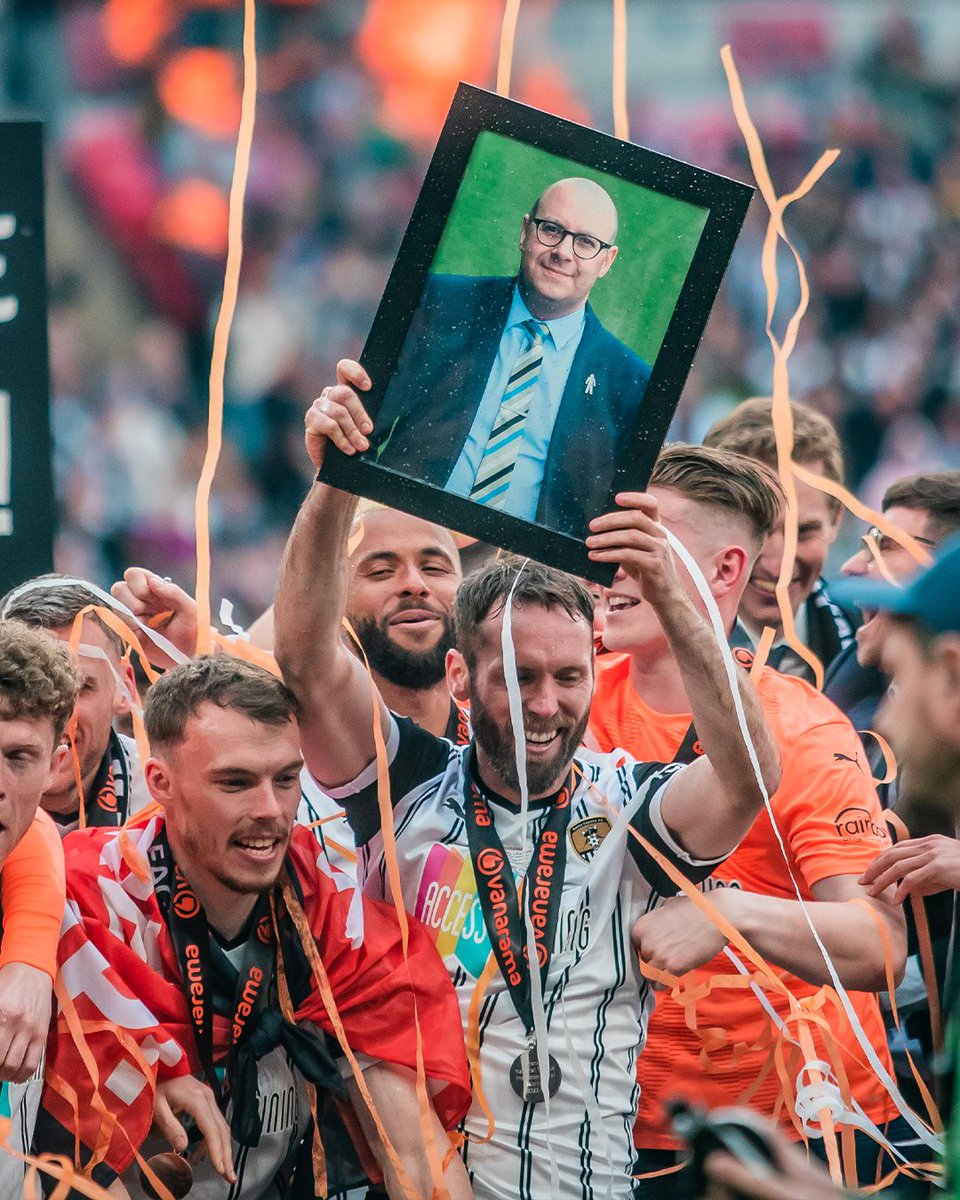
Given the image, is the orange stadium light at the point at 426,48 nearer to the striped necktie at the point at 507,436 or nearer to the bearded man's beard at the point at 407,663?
the bearded man's beard at the point at 407,663

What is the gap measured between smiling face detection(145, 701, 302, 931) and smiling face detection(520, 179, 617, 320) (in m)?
0.91

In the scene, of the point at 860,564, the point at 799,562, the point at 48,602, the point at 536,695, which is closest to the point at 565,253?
the point at 536,695

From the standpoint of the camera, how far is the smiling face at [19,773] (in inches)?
124

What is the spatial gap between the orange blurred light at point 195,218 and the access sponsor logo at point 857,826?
1017cm

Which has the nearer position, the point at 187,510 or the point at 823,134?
the point at 187,510

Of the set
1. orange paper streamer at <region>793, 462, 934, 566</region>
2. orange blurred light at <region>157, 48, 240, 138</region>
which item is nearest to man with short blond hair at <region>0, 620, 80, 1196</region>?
orange paper streamer at <region>793, 462, 934, 566</region>

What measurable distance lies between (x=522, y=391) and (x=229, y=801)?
2.95ft

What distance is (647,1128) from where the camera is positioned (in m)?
3.64

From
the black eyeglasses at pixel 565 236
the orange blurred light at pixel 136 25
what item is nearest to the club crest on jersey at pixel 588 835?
the black eyeglasses at pixel 565 236

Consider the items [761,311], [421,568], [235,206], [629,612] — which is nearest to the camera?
[235,206]

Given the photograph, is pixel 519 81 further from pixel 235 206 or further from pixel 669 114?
pixel 235 206

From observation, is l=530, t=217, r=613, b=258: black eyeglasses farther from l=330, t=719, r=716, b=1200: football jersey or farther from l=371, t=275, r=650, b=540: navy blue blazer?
l=330, t=719, r=716, b=1200: football jersey

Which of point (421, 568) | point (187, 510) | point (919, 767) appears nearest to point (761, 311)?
point (187, 510)

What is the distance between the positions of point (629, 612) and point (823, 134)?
37.1 ft
